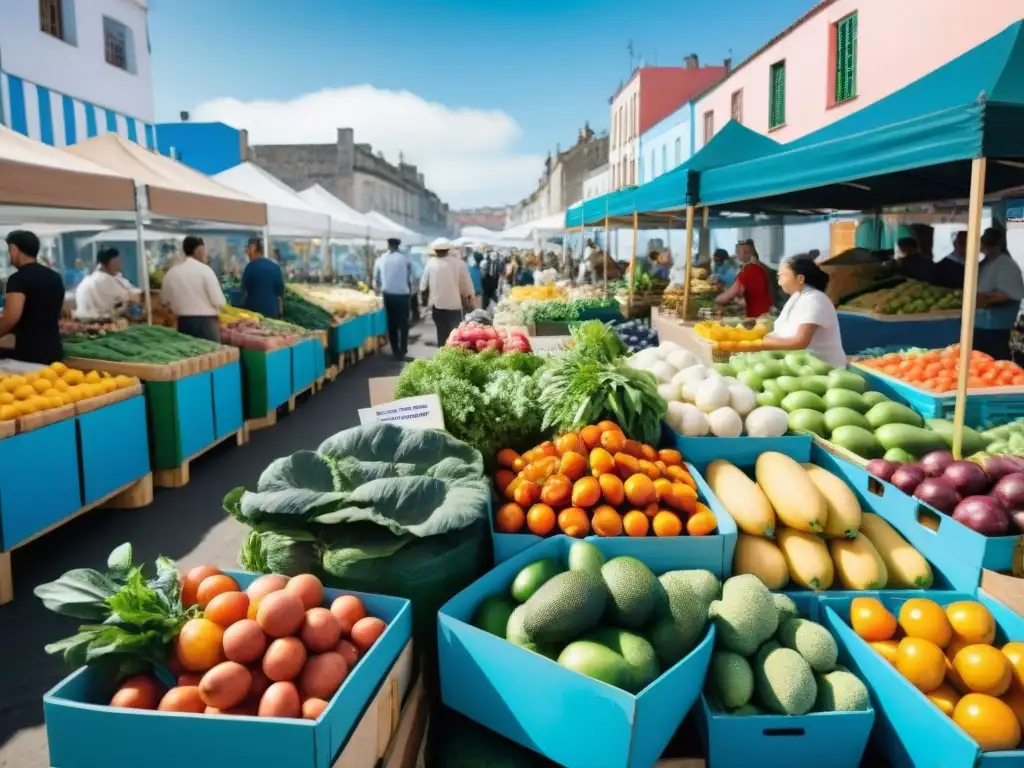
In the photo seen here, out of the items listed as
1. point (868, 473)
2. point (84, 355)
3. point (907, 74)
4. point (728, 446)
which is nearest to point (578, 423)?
point (728, 446)

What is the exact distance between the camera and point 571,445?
295 centimetres

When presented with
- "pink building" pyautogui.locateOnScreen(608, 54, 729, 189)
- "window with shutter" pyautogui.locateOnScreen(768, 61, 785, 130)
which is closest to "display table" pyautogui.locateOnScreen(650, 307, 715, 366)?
"window with shutter" pyautogui.locateOnScreen(768, 61, 785, 130)

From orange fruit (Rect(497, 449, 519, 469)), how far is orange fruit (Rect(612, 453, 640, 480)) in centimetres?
47

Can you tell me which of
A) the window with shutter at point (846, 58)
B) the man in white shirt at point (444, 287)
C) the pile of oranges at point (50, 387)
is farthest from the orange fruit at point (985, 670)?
the window with shutter at point (846, 58)

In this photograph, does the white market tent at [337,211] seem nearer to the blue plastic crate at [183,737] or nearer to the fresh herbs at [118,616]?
the fresh herbs at [118,616]

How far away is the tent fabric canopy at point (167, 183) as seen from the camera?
24.2ft

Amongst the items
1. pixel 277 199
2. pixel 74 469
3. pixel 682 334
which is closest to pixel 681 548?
pixel 74 469

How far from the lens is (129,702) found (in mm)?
1725

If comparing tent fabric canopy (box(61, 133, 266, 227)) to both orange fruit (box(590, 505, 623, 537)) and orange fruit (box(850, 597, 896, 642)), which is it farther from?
orange fruit (box(850, 597, 896, 642))

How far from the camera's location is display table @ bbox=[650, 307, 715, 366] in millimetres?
5301

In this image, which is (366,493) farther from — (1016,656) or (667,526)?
(1016,656)

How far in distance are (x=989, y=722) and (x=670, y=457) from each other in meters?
1.36

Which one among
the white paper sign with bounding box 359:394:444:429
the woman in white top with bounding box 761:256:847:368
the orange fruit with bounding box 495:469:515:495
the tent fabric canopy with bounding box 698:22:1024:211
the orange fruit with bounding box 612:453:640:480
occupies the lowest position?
the orange fruit with bounding box 495:469:515:495

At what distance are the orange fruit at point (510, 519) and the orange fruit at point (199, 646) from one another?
104 cm
